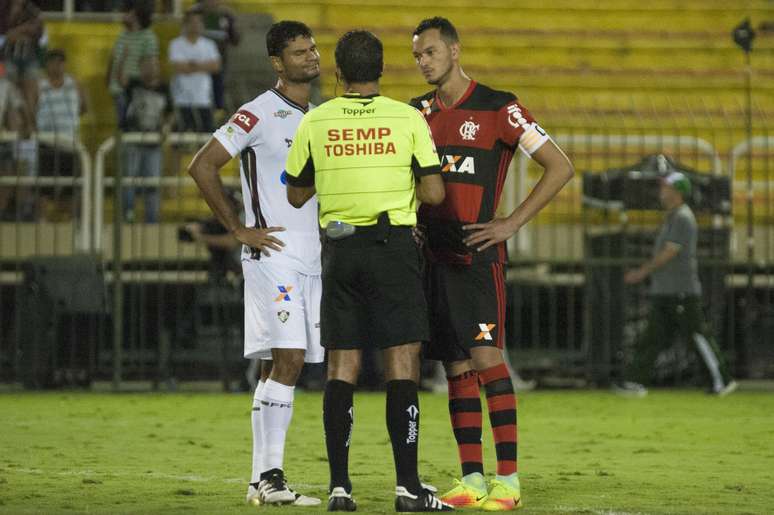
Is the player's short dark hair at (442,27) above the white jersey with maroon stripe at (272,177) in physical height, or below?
above

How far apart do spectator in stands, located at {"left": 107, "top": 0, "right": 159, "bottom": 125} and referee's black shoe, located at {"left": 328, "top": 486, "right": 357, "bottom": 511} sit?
12.0m

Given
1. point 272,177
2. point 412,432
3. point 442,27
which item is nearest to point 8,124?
point 272,177

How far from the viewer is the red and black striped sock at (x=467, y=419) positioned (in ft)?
26.2

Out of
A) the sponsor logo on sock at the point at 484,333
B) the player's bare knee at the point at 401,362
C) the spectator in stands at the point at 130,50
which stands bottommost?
the player's bare knee at the point at 401,362

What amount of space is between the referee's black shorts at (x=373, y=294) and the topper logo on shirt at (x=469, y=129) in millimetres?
661

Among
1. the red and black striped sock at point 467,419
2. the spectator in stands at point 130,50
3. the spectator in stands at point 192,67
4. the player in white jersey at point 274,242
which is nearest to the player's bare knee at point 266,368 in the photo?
the player in white jersey at point 274,242

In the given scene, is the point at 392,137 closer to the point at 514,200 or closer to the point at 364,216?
the point at 364,216

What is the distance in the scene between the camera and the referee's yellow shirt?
744 centimetres

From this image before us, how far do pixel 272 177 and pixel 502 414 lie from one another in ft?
5.15

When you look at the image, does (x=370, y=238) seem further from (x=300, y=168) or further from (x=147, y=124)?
(x=147, y=124)

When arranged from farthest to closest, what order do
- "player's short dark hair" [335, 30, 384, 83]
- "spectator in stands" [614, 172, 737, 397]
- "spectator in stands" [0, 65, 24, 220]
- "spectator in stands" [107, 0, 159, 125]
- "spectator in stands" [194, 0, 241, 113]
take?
1. "spectator in stands" [194, 0, 241, 113]
2. "spectator in stands" [107, 0, 159, 125]
3. "spectator in stands" [0, 65, 24, 220]
4. "spectator in stands" [614, 172, 737, 397]
5. "player's short dark hair" [335, 30, 384, 83]

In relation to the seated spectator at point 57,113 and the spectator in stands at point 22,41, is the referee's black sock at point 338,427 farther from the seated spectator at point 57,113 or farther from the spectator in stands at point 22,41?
the spectator in stands at point 22,41

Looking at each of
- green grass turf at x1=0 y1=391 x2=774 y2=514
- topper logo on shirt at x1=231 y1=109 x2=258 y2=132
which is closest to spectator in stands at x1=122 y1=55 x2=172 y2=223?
green grass turf at x1=0 y1=391 x2=774 y2=514

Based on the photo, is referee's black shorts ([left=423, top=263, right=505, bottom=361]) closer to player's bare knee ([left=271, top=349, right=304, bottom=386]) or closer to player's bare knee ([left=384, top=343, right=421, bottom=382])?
player's bare knee ([left=384, top=343, right=421, bottom=382])
